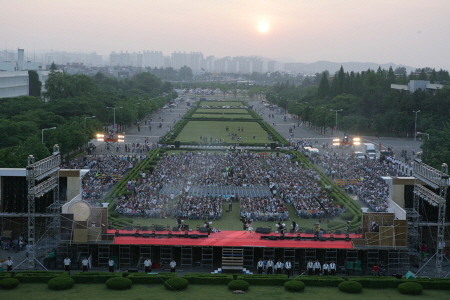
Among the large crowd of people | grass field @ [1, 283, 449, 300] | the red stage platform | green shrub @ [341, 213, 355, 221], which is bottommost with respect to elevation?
grass field @ [1, 283, 449, 300]

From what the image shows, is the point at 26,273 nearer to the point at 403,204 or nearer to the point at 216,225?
the point at 216,225

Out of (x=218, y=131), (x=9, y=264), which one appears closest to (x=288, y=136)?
(x=218, y=131)

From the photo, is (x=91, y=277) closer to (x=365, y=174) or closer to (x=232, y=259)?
(x=232, y=259)

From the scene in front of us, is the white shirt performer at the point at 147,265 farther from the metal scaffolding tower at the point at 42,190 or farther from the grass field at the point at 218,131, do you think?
the grass field at the point at 218,131

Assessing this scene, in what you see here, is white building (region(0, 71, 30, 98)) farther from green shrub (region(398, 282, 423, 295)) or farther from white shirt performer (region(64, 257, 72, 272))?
green shrub (region(398, 282, 423, 295))

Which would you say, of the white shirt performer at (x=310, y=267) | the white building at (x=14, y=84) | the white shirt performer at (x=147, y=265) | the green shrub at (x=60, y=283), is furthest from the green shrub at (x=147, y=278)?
the white building at (x=14, y=84)

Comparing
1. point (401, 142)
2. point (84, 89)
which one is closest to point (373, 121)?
point (401, 142)

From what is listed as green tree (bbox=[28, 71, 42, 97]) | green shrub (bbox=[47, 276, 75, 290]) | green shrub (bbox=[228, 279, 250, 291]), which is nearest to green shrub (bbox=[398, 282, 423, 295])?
green shrub (bbox=[228, 279, 250, 291])

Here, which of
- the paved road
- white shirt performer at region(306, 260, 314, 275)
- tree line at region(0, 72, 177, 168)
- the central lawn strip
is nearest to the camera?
white shirt performer at region(306, 260, 314, 275)
